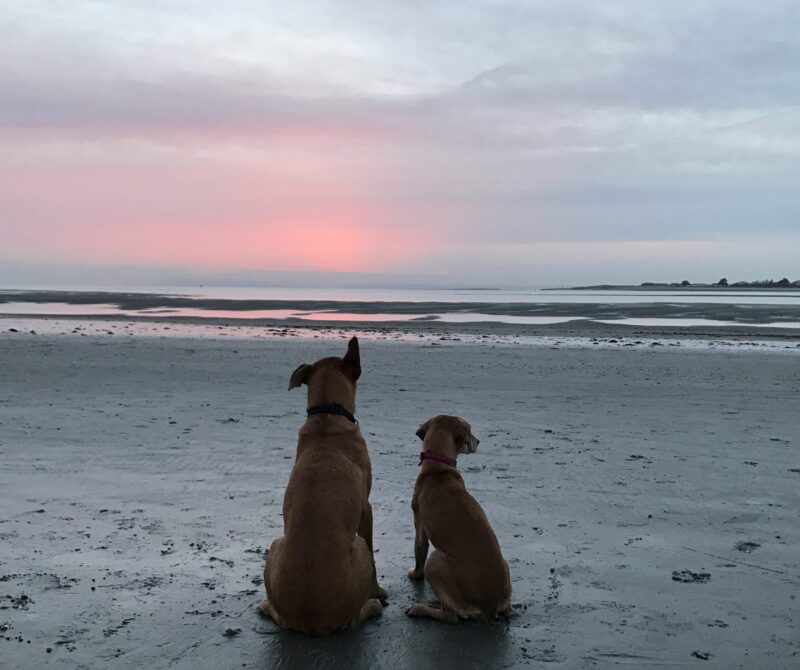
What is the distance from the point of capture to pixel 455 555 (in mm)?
4445

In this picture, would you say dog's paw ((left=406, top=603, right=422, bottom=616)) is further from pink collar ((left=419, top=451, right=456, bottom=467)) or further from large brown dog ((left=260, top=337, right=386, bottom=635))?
pink collar ((left=419, top=451, right=456, bottom=467))

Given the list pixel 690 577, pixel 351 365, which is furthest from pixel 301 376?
pixel 690 577

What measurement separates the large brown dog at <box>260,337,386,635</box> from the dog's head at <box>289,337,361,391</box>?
3.4 inches

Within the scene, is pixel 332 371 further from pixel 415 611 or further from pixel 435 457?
pixel 415 611

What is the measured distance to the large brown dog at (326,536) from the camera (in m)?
3.96

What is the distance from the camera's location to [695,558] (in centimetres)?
523

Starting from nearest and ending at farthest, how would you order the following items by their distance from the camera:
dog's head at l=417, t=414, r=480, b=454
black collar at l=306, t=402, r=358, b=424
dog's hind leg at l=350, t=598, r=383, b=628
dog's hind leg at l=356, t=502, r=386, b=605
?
dog's hind leg at l=350, t=598, r=383, b=628 < dog's hind leg at l=356, t=502, r=386, b=605 < black collar at l=306, t=402, r=358, b=424 < dog's head at l=417, t=414, r=480, b=454

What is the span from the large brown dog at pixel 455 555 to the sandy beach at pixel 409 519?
0.47 ft

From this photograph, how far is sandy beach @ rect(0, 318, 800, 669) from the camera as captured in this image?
4004 mm

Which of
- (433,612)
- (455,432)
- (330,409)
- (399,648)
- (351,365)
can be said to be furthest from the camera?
(455,432)

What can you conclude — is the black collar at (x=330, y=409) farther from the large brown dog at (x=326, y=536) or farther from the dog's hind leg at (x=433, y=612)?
the dog's hind leg at (x=433, y=612)

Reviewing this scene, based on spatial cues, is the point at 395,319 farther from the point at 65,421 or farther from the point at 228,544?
the point at 228,544

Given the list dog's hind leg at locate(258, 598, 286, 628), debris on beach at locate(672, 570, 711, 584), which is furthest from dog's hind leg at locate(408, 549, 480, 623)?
debris on beach at locate(672, 570, 711, 584)

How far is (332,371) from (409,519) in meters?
1.89
